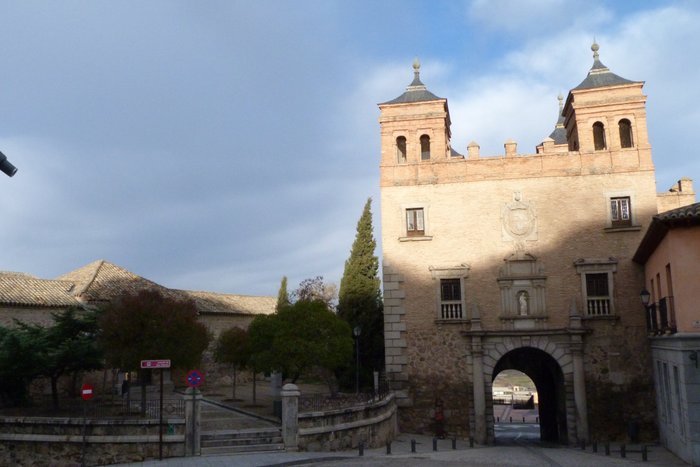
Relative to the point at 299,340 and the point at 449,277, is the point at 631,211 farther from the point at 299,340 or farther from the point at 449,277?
the point at 299,340

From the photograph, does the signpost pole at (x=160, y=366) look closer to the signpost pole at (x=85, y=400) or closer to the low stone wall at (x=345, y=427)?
the signpost pole at (x=85, y=400)

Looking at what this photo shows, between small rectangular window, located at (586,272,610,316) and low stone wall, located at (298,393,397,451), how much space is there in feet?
28.5

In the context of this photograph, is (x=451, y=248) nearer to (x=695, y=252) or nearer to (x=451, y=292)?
(x=451, y=292)

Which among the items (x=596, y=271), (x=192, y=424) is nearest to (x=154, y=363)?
(x=192, y=424)

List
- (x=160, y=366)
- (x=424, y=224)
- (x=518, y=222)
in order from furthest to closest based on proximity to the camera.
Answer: (x=424, y=224) → (x=518, y=222) → (x=160, y=366)

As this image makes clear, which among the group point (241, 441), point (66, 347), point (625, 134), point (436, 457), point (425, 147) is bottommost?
point (436, 457)

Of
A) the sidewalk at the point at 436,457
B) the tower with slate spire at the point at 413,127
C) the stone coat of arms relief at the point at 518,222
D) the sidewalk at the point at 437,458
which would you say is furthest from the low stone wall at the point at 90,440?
the stone coat of arms relief at the point at 518,222

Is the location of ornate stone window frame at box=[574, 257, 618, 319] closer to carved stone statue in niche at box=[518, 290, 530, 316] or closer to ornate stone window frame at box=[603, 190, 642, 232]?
ornate stone window frame at box=[603, 190, 642, 232]

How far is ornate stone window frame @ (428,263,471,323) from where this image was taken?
77.2 ft

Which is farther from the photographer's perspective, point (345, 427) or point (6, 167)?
point (345, 427)

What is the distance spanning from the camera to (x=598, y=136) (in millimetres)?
25406

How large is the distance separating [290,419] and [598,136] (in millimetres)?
17349

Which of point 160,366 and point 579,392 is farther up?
point 160,366

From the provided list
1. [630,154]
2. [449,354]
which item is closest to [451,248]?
[449,354]
